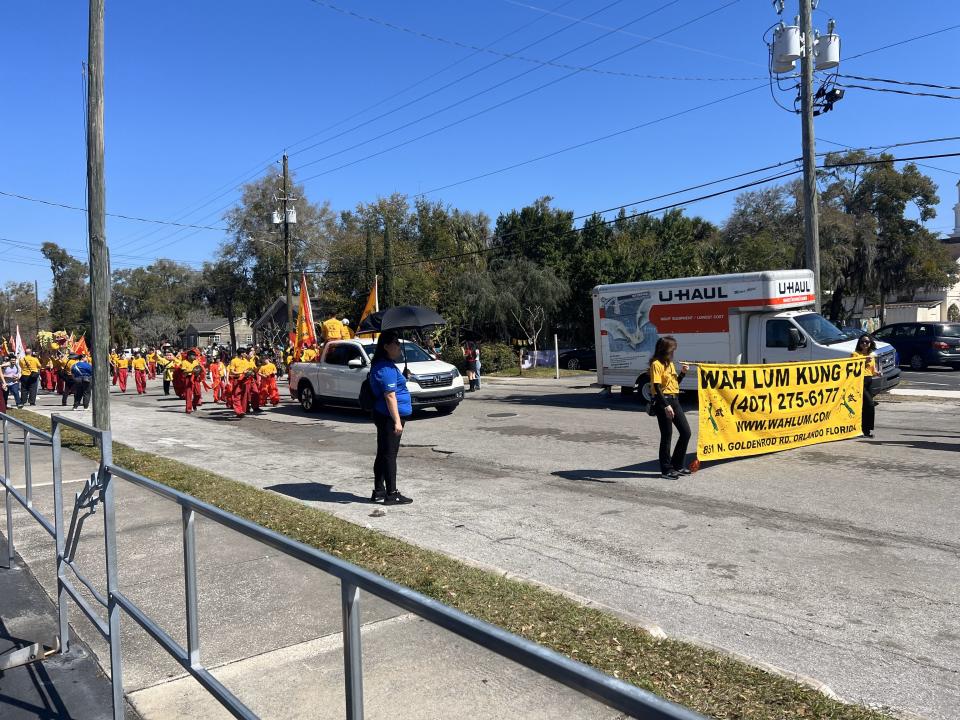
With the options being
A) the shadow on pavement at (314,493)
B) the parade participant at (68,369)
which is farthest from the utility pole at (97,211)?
the parade participant at (68,369)

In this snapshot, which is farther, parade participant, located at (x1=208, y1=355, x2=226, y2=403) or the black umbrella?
parade participant, located at (x1=208, y1=355, x2=226, y2=403)

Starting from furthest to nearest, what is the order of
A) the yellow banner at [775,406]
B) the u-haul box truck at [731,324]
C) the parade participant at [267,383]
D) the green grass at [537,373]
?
the green grass at [537,373] < the parade participant at [267,383] < the u-haul box truck at [731,324] < the yellow banner at [775,406]

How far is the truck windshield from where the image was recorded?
16.0 metres

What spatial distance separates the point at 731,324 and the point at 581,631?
516 inches

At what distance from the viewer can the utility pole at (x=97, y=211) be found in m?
12.1

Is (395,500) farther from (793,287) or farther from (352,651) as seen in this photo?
(793,287)

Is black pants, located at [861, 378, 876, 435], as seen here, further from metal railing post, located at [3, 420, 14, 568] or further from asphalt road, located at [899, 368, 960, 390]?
metal railing post, located at [3, 420, 14, 568]

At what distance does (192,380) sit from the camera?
65.2 feet

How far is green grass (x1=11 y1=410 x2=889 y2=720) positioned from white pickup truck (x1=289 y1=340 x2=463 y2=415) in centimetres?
868

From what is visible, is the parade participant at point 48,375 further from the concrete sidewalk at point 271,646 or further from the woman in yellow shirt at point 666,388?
the concrete sidewalk at point 271,646

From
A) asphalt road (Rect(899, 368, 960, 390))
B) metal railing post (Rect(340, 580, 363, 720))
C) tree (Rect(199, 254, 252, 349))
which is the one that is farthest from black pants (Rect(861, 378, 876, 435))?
tree (Rect(199, 254, 252, 349))

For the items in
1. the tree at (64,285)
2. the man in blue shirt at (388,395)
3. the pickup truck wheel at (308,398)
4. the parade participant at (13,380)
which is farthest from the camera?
the tree at (64,285)

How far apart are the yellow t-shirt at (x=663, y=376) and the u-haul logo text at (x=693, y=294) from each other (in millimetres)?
8088

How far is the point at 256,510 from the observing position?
25.3ft
